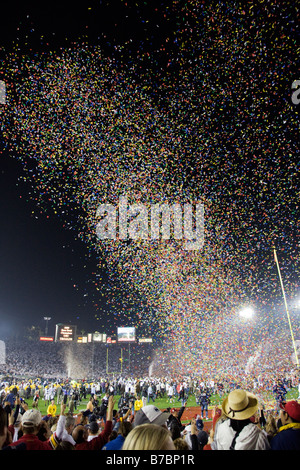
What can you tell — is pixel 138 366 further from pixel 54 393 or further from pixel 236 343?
pixel 54 393

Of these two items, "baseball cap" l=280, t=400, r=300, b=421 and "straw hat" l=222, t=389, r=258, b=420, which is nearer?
"straw hat" l=222, t=389, r=258, b=420

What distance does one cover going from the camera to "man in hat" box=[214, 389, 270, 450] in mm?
3059

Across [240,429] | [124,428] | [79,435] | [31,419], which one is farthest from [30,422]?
[240,429]

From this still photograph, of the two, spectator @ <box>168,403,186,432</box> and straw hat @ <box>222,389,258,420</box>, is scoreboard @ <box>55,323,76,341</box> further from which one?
straw hat @ <box>222,389,258,420</box>

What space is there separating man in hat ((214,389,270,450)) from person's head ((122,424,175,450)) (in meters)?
1.63

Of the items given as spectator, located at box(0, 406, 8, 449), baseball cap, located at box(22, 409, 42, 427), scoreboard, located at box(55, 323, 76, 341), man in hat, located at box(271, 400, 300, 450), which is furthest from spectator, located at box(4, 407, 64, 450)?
scoreboard, located at box(55, 323, 76, 341)

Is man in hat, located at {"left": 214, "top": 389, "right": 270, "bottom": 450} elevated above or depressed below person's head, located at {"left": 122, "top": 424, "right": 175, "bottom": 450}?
below

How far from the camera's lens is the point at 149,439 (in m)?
1.85

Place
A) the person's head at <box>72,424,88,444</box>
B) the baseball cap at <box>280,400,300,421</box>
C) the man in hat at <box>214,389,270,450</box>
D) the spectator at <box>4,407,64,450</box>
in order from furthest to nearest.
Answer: the person's head at <box>72,424,88,444</box>
the spectator at <box>4,407,64,450</box>
the baseball cap at <box>280,400,300,421</box>
the man in hat at <box>214,389,270,450</box>

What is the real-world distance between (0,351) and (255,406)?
58.0m

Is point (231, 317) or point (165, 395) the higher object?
point (231, 317)

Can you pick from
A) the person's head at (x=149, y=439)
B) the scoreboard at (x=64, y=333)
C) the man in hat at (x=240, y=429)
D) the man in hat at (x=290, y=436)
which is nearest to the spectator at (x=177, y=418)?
the man in hat at (x=240, y=429)

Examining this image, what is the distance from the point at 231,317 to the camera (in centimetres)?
5969
